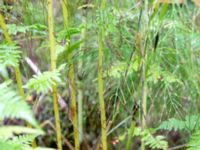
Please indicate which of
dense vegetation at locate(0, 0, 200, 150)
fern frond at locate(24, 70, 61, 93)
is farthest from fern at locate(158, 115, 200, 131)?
fern frond at locate(24, 70, 61, 93)

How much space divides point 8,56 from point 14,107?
1.03 ft

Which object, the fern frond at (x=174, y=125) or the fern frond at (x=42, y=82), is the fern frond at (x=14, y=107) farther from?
the fern frond at (x=174, y=125)

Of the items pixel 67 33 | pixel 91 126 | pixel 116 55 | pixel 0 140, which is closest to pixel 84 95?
pixel 91 126

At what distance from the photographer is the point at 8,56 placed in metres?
0.75

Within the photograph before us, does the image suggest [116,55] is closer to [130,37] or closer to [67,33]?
[130,37]

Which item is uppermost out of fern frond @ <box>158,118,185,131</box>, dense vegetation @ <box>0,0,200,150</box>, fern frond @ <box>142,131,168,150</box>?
dense vegetation @ <box>0,0,200,150</box>

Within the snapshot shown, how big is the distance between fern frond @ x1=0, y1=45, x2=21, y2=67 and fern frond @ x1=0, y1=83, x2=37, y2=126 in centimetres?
24

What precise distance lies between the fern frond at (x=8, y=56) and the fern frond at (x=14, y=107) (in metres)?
0.24

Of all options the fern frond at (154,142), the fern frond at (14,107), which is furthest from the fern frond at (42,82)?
the fern frond at (154,142)

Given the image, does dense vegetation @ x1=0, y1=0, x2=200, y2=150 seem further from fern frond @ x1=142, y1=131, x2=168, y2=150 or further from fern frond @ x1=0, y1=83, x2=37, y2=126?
fern frond @ x1=0, y1=83, x2=37, y2=126

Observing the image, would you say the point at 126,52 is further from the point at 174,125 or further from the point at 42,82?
the point at 42,82

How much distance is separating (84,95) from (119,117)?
34 cm

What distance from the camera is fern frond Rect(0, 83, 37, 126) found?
1.43 feet

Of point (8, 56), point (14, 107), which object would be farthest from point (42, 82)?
point (14, 107)
